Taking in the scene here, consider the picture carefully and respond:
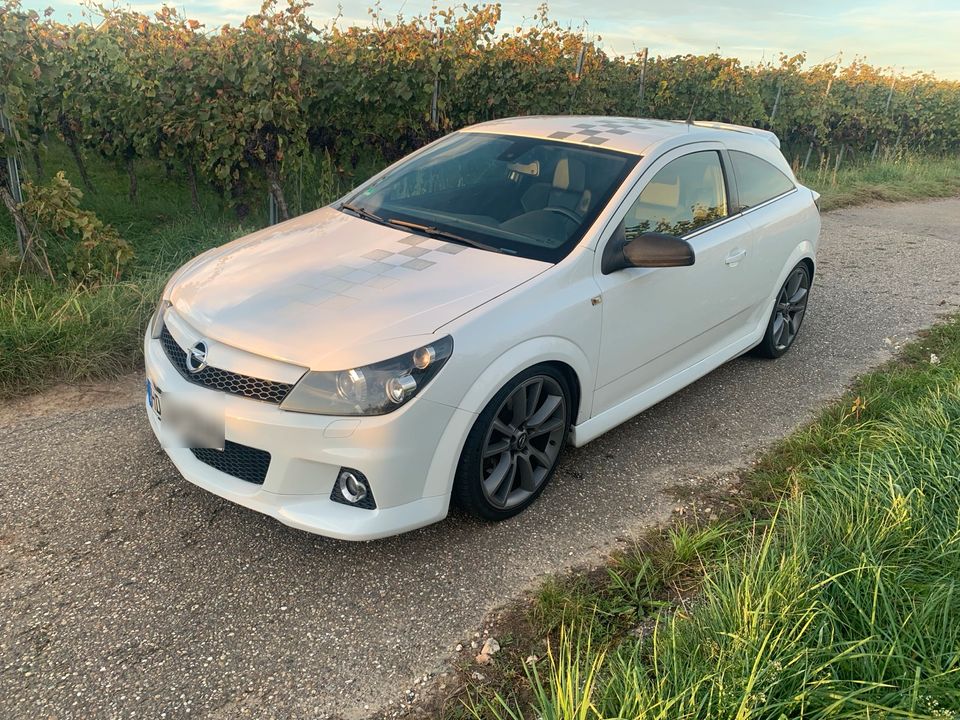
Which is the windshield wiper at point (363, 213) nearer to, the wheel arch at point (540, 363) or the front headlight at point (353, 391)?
the wheel arch at point (540, 363)

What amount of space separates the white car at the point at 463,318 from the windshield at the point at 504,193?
0.04 ft

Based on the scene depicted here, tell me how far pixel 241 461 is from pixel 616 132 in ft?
8.35

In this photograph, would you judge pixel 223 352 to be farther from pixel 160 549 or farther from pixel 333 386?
pixel 160 549

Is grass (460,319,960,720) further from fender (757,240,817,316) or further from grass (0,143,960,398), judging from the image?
grass (0,143,960,398)

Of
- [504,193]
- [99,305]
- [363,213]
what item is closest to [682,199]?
[504,193]

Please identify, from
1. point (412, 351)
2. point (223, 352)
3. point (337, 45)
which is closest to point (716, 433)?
point (412, 351)

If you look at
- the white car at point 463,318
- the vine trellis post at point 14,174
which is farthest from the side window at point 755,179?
the vine trellis post at point 14,174

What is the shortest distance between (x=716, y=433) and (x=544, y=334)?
164 centimetres

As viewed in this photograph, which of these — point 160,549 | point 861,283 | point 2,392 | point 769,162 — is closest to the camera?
point 160,549

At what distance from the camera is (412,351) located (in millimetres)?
2604

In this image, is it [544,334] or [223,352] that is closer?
[223,352]

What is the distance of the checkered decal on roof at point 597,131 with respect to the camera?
384cm

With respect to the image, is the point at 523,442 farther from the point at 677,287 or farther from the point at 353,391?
the point at 677,287

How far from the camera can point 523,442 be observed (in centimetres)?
310
